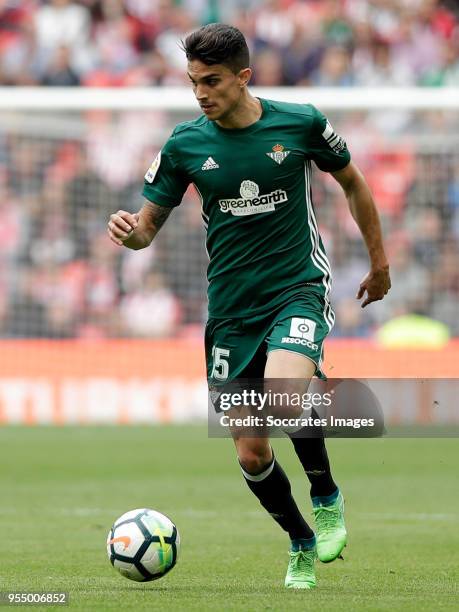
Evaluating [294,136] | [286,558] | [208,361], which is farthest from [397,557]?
[294,136]

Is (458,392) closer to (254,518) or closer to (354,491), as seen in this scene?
(354,491)

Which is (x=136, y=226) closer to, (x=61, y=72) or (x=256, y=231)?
(x=256, y=231)

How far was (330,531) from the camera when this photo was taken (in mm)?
6523

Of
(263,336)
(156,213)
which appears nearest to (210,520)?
(263,336)

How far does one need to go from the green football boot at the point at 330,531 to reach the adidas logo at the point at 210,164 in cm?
171

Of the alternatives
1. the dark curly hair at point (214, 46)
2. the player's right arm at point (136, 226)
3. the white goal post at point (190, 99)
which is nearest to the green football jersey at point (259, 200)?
the player's right arm at point (136, 226)

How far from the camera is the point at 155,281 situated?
1738 centimetres

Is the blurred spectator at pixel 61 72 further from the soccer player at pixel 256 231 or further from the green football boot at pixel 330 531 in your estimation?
the green football boot at pixel 330 531

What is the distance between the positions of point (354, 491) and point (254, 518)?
161 cm

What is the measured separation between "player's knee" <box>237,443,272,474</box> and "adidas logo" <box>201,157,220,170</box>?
1330 millimetres

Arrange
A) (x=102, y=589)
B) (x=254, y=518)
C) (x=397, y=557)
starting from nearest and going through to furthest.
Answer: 1. (x=102, y=589)
2. (x=397, y=557)
3. (x=254, y=518)

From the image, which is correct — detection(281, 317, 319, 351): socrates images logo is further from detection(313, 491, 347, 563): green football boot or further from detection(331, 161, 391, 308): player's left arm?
detection(313, 491, 347, 563): green football boot

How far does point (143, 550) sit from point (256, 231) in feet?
5.21

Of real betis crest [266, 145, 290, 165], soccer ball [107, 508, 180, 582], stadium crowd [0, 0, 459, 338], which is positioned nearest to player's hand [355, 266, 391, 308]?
real betis crest [266, 145, 290, 165]
